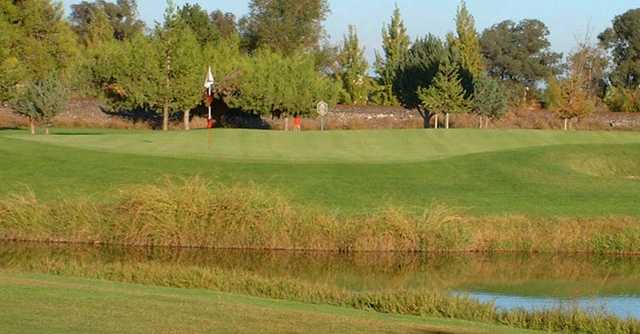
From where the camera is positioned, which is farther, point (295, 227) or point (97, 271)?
point (295, 227)

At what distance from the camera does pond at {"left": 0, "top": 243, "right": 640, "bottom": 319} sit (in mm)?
21047

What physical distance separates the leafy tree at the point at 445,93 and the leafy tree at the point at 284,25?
37933 millimetres

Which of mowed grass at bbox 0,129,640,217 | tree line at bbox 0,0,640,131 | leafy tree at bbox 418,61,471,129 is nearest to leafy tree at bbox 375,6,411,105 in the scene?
tree line at bbox 0,0,640,131

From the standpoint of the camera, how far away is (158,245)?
2614 cm

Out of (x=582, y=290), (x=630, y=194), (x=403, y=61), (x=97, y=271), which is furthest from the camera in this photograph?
(x=403, y=61)

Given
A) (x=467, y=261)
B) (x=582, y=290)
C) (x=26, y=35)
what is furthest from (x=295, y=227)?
(x=26, y=35)

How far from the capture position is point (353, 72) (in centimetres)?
8475

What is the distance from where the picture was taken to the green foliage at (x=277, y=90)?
64.4 metres

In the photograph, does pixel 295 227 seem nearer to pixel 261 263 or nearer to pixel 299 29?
pixel 261 263

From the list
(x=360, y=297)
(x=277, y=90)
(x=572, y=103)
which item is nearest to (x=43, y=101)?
(x=277, y=90)

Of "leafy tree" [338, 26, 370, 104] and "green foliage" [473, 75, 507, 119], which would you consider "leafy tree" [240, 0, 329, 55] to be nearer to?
"leafy tree" [338, 26, 370, 104]

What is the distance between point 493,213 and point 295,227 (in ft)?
18.7

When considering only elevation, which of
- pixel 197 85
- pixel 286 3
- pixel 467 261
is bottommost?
pixel 467 261

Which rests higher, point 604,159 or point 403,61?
point 403,61
